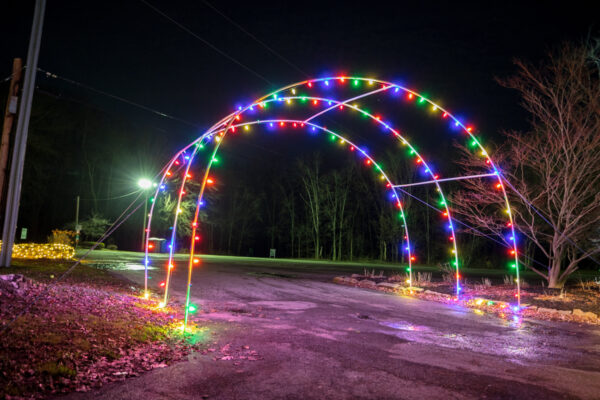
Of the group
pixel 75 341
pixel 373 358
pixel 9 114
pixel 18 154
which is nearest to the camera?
pixel 75 341

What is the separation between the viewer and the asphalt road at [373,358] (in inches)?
169

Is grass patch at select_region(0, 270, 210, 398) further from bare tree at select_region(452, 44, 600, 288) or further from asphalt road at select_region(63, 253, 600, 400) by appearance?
bare tree at select_region(452, 44, 600, 288)

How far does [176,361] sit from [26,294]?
3.56 meters

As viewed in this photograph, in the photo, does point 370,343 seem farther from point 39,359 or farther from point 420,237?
point 420,237

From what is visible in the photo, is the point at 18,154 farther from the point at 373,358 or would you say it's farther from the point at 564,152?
the point at 564,152

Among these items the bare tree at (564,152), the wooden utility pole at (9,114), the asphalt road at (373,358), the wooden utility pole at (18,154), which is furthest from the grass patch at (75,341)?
the bare tree at (564,152)

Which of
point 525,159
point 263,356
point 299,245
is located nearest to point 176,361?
point 263,356

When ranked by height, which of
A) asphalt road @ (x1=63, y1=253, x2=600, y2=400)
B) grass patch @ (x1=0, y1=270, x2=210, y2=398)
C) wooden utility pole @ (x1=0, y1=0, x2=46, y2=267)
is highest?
wooden utility pole @ (x1=0, y1=0, x2=46, y2=267)

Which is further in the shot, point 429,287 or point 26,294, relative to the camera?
point 429,287

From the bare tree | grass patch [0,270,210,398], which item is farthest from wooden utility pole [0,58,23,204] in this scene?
the bare tree

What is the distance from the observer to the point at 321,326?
299 inches

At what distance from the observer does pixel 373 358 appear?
5.55 meters

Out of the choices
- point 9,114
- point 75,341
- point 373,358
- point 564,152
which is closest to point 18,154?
point 9,114

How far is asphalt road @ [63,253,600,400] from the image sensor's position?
429 centimetres
